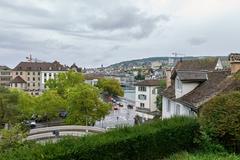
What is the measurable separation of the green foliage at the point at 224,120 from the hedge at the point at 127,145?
169 cm

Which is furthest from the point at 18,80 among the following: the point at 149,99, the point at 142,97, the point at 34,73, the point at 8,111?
Result: the point at 8,111

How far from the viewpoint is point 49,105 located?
66375mm

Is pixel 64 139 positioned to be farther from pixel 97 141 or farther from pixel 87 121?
pixel 87 121

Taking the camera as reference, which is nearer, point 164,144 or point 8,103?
point 164,144

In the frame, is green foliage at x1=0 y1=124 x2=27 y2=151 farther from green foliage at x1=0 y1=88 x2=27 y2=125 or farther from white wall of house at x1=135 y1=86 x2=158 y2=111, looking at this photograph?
white wall of house at x1=135 y1=86 x2=158 y2=111

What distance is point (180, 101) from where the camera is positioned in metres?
29.2

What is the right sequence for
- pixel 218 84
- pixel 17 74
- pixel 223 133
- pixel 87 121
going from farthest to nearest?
pixel 17 74
pixel 87 121
pixel 218 84
pixel 223 133

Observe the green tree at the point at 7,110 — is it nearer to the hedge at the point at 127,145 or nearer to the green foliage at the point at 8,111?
the green foliage at the point at 8,111

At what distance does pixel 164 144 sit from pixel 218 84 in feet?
34.0

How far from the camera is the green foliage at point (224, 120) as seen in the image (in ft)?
56.6

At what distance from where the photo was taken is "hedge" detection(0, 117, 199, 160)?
1252 centimetres

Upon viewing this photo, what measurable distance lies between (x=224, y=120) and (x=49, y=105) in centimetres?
5192

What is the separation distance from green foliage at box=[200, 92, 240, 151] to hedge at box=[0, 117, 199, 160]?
5.54ft

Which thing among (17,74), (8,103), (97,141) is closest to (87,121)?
(8,103)
